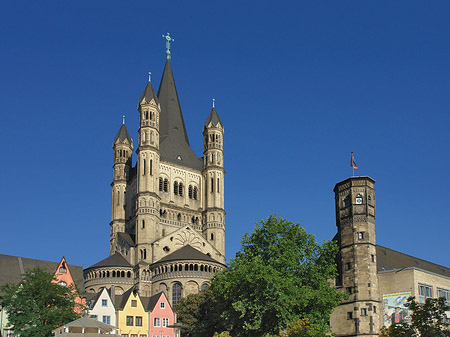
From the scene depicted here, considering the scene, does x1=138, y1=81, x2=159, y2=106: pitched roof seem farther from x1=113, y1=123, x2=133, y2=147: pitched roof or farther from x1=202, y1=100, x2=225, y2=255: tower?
x1=202, y1=100, x2=225, y2=255: tower

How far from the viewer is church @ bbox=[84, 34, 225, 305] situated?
9575 cm

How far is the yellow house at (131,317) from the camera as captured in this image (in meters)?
73.2

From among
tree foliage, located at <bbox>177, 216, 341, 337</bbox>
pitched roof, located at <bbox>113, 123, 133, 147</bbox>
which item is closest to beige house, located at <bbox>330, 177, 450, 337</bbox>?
tree foliage, located at <bbox>177, 216, 341, 337</bbox>

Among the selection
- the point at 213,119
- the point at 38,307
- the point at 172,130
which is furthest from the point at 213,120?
the point at 38,307

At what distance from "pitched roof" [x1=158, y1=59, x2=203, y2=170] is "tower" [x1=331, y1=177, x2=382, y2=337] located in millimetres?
50778

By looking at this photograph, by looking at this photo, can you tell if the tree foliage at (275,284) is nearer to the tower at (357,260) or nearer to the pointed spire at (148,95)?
the tower at (357,260)

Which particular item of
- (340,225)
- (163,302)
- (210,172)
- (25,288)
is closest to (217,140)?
(210,172)

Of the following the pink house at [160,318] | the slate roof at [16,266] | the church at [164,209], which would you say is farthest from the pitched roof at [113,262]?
the pink house at [160,318]

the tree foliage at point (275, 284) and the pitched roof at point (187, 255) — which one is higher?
the pitched roof at point (187, 255)

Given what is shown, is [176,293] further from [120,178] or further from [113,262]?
[120,178]

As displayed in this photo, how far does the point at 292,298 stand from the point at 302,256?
6606 millimetres

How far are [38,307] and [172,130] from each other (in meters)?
66.4

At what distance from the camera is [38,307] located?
187ft

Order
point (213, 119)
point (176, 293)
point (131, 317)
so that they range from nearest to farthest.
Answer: point (131, 317) < point (176, 293) < point (213, 119)
